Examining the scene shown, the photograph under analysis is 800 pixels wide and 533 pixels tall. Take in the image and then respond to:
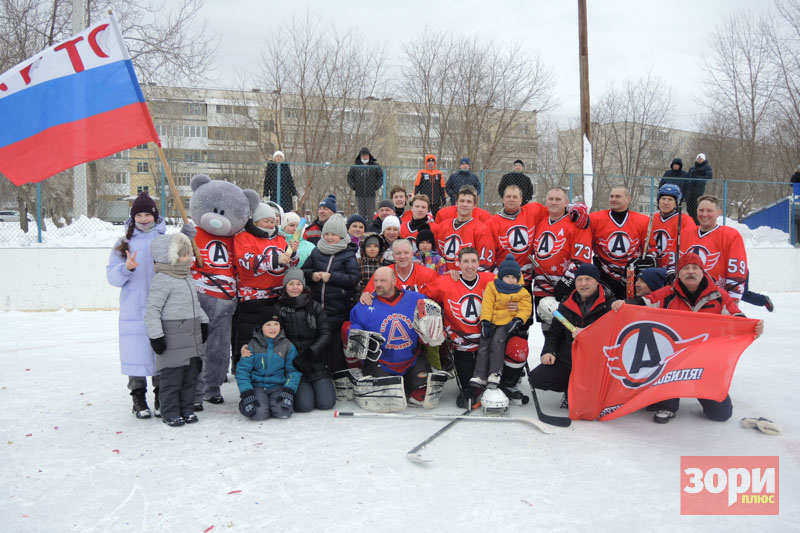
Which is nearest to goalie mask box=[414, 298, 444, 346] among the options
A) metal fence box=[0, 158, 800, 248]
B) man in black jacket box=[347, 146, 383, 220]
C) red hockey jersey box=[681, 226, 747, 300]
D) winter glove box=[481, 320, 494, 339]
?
winter glove box=[481, 320, 494, 339]

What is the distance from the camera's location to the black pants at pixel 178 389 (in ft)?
12.2

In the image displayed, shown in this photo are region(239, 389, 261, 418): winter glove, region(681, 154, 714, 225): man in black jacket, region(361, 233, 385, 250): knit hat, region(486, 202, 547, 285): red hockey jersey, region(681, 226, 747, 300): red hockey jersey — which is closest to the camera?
region(239, 389, 261, 418): winter glove

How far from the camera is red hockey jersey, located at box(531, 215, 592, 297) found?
461 cm

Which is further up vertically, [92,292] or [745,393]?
[92,292]

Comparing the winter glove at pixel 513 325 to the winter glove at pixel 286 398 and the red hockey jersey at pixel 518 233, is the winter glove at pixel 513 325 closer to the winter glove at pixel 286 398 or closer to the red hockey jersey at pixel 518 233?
the red hockey jersey at pixel 518 233

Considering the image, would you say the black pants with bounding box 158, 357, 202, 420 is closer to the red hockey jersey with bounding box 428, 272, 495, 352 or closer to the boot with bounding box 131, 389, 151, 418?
the boot with bounding box 131, 389, 151, 418

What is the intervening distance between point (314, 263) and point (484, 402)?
178cm

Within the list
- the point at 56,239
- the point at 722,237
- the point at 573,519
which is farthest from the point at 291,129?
the point at 573,519

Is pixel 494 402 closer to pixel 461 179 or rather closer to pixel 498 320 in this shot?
pixel 498 320

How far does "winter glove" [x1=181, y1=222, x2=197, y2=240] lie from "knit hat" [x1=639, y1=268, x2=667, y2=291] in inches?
144

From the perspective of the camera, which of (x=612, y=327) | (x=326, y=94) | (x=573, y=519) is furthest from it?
(x=326, y=94)

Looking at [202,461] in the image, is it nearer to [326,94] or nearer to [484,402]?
[484,402]

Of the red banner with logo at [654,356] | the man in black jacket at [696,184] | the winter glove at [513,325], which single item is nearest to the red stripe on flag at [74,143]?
the winter glove at [513,325]

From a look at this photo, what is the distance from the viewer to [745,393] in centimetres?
454
